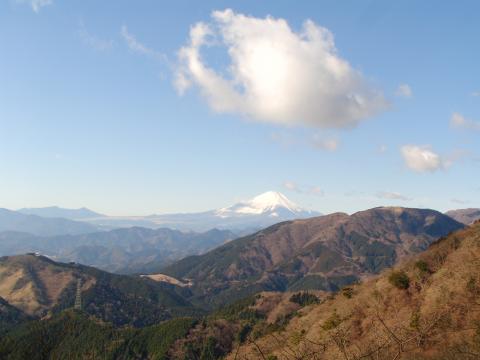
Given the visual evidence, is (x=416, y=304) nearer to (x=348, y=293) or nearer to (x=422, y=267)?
(x=422, y=267)

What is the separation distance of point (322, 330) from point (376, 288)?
15.8 metres

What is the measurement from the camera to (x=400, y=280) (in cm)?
8181

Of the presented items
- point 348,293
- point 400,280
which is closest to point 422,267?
point 400,280

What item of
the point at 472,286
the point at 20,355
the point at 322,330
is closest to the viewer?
the point at 472,286

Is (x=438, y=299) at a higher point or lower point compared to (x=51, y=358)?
higher

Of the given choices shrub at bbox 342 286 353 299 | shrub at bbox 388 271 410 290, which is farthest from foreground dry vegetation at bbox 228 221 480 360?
shrub at bbox 342 286 353 299

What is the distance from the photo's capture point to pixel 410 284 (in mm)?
79875

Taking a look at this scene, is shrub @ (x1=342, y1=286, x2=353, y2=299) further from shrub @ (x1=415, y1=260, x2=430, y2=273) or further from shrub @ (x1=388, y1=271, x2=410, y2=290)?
shrub @ (x1=415, y1=260, x2=430, y2=273)

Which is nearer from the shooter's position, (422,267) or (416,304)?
(416,304)

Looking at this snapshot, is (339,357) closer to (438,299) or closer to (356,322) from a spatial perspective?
(438,299)

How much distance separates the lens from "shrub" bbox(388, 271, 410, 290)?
80500mm

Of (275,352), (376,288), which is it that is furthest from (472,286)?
(275,352)

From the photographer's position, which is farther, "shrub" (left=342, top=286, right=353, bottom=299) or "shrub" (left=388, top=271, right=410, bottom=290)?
"shrub" (left=342, top=286, right=353, bottom=299)

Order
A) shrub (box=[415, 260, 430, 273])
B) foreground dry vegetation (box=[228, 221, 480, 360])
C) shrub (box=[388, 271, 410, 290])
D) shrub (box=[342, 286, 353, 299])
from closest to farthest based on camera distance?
foreground dry vegetation (box=[228, 221, 480, 360]) < shrub (box=[388, 271, 410, 290]) < shrub (box=[415, 260, 430, 273]) < shrub (box=[342, 286, 353, 299])
